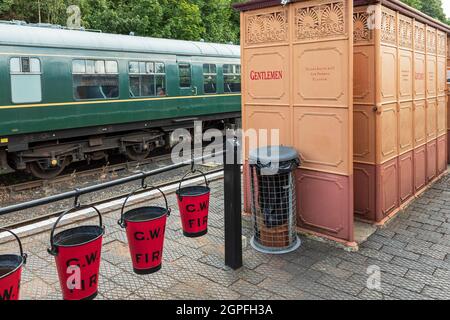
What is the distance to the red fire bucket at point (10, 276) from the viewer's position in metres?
2.14

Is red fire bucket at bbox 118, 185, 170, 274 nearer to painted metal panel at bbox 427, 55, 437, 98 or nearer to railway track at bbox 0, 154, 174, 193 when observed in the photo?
painted metal panel at bbox 427, 55, 437, 98

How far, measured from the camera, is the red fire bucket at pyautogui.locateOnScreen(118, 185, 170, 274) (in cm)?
296

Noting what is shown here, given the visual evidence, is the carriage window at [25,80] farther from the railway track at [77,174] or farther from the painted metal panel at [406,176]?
the painted metal panel at [406,176]

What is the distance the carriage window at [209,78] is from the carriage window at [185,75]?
677 millimetres

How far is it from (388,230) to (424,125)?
2.40 meters

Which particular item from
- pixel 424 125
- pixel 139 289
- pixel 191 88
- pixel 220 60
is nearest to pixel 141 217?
pixel 139 289

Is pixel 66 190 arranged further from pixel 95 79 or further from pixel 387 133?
pixel 387 133

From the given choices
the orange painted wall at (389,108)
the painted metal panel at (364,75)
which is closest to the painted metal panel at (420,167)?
the orange painted wall at (389,108)

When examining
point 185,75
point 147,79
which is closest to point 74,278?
point 147,79

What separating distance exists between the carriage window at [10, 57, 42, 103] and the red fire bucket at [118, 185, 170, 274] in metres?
6.23

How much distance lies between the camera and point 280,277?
4023 mm

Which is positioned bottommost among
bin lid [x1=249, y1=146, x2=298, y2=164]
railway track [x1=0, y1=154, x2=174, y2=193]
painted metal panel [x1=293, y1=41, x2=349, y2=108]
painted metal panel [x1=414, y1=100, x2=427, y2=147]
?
railway track [x1=0, y1=154, x2=174, y2=193]

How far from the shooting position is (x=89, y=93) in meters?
9.43

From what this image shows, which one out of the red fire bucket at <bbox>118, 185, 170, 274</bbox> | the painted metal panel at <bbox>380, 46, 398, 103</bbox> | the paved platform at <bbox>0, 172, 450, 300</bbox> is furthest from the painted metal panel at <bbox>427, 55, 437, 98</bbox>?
the red fire bucket at <bbox>118, 185, 170, 274</bbox>
